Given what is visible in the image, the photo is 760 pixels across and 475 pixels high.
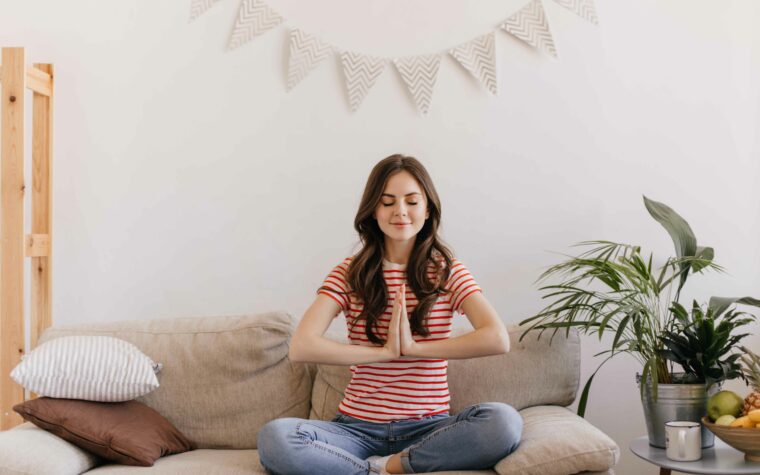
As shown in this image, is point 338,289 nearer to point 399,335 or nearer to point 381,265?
point 381,265

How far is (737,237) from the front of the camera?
9.14 ft

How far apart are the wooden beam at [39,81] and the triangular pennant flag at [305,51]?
77 centimetres

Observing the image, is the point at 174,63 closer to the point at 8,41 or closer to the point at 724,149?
the point at 8,41

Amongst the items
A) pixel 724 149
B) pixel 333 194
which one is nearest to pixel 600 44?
pixel 724 149

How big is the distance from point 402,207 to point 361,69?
2.41ft

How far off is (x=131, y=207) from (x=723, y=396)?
1867 mm

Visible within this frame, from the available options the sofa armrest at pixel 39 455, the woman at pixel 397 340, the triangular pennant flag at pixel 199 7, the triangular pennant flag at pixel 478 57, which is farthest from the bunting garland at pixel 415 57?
the sofa armrest at pixel 39 455

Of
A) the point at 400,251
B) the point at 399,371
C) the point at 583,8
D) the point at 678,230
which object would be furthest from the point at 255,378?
the point at 583,8

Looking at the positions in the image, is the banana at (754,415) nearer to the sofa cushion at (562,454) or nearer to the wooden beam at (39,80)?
the sofa cushion at (562,454)

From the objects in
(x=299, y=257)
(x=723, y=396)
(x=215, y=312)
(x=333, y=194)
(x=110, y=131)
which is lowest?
(x=723, y=396)

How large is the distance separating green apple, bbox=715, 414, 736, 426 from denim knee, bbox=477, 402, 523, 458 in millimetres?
542

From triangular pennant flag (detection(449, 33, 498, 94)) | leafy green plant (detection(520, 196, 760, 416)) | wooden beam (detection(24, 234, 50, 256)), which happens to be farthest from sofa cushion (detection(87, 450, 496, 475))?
triangular pennant flag (detection(449, 33, 498, 94))

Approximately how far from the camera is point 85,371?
2.24m

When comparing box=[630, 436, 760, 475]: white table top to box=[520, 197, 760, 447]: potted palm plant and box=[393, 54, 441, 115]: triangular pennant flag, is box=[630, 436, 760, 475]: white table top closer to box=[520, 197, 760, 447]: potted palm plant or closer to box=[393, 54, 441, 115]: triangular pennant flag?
box=[520, 197, 760, 447]: potted palm plant
